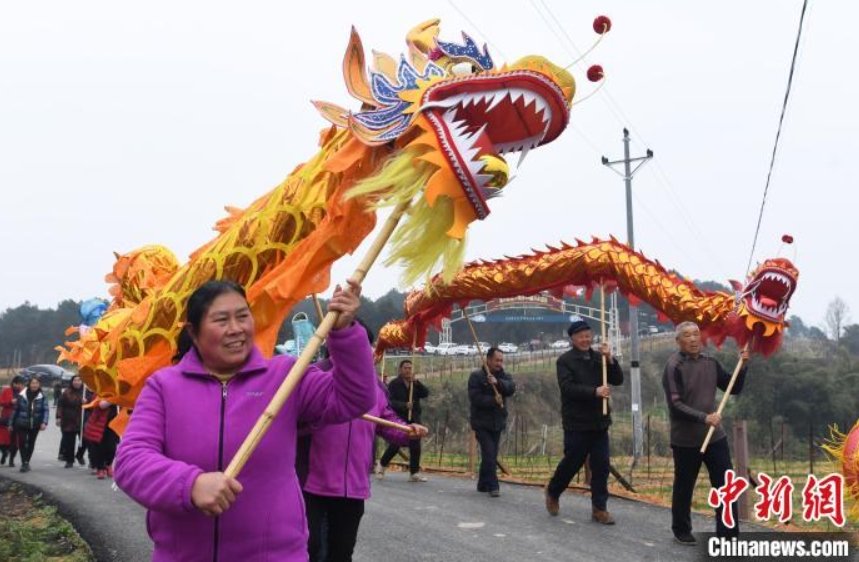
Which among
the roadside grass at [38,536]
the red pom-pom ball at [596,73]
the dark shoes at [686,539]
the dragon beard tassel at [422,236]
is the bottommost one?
the roadside grass at [38,536]

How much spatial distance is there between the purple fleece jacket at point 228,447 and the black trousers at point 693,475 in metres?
3.55

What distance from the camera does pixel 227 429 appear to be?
6.13 ft

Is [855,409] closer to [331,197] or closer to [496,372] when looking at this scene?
[496,372]

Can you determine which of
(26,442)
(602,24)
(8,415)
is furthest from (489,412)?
(8,415)

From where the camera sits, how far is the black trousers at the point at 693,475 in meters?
4.71

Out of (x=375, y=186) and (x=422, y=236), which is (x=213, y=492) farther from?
(x=375, y=186)

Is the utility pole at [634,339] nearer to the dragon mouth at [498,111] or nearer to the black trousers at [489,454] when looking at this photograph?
the black trousers at [489,454]

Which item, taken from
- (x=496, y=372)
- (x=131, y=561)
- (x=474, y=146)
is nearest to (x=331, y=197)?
(x=474, y=146)

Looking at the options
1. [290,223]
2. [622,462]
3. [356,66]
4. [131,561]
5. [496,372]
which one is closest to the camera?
[356,66]

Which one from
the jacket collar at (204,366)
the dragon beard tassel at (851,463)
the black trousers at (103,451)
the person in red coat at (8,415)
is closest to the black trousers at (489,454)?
the dragon beard tassel at (851,463)

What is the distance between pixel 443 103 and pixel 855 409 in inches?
1152

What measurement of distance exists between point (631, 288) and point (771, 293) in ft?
4.60

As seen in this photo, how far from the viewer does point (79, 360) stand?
11.1 ft

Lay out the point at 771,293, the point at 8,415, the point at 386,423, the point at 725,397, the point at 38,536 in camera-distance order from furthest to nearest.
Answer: the point at 8,415, the point at 771,293, the point at 38,536, the point at 725,397, the point at 386,423
